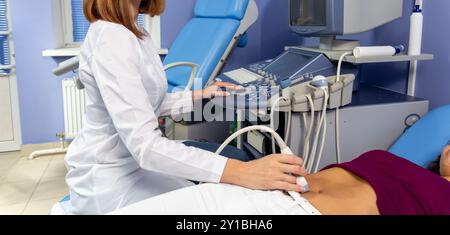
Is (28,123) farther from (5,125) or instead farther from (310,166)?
(310,166)

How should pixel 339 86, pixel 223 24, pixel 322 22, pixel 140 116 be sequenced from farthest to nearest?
pixel 223 24, pixel 322 22, pixel 339 86, pixel 140 116

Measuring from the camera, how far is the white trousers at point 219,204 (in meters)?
0.87

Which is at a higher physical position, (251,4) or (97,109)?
(251,4)

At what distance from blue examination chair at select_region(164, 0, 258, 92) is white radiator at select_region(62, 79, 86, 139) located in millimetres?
1033

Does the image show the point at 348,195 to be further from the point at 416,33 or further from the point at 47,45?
the point at 47,45

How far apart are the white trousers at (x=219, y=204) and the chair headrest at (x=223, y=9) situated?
4.79 ft

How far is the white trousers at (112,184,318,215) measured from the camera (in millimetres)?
866

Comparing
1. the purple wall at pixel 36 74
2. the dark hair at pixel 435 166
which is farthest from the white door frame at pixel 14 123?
the dark hair at pixel 435 166

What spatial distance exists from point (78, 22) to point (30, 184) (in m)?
1.41

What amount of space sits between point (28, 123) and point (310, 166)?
2.48 metres

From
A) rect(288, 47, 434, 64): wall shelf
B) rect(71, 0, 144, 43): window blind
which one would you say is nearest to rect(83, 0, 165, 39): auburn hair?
rect(288, 47, 434, 64): wall shelf

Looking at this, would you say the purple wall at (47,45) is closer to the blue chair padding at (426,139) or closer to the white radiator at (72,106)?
the white radiator at (72,106)

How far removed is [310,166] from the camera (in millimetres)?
1475


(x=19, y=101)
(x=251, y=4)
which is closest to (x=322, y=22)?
(x=251, y=4)
